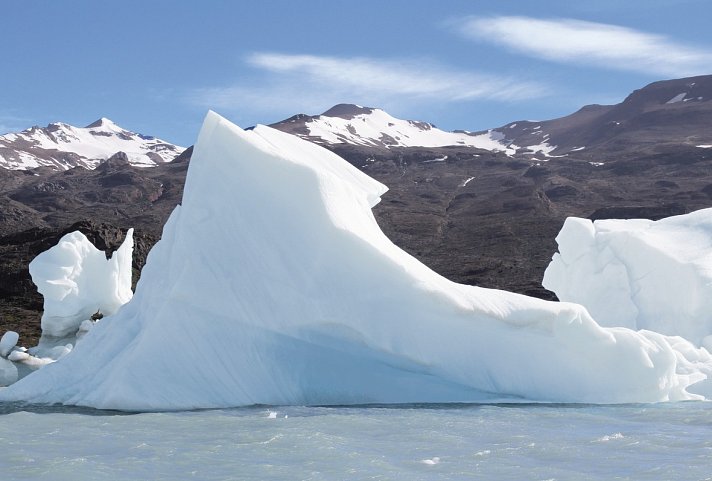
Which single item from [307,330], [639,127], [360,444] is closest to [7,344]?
[307,330]

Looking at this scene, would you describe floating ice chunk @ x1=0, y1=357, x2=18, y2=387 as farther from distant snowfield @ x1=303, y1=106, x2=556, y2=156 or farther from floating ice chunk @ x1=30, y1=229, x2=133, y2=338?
distant snowfield @ x1=303, y1=106, x2=556, y2=156

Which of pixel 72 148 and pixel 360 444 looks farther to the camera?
pixel 72 148

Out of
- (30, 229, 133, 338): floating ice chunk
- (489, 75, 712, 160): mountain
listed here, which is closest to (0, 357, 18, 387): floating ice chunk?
(30, 229, 133, 338): floating ice chunk

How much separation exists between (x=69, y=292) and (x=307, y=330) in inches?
434

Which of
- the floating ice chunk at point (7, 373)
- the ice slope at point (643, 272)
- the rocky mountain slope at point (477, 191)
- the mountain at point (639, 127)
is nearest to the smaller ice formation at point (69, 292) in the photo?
the floating ice chunk at point (7, 373)

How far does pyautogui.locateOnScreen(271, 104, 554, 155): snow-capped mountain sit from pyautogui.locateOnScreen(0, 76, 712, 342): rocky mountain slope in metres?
0.74

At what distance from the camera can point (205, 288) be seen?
41.8ft

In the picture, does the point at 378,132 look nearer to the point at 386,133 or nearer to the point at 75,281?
the point at 386,133

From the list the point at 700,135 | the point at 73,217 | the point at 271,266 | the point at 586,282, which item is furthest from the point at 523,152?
the point at 271,266

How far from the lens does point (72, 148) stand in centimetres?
17375

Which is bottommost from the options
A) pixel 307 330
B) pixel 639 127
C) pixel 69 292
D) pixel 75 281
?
pixel 307 330

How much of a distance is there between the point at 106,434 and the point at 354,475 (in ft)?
11.9

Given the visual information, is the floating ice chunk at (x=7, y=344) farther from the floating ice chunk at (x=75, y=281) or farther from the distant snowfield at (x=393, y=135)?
the distant snowfield at (x=393, y=135)

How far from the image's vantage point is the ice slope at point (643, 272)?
58.9ft
